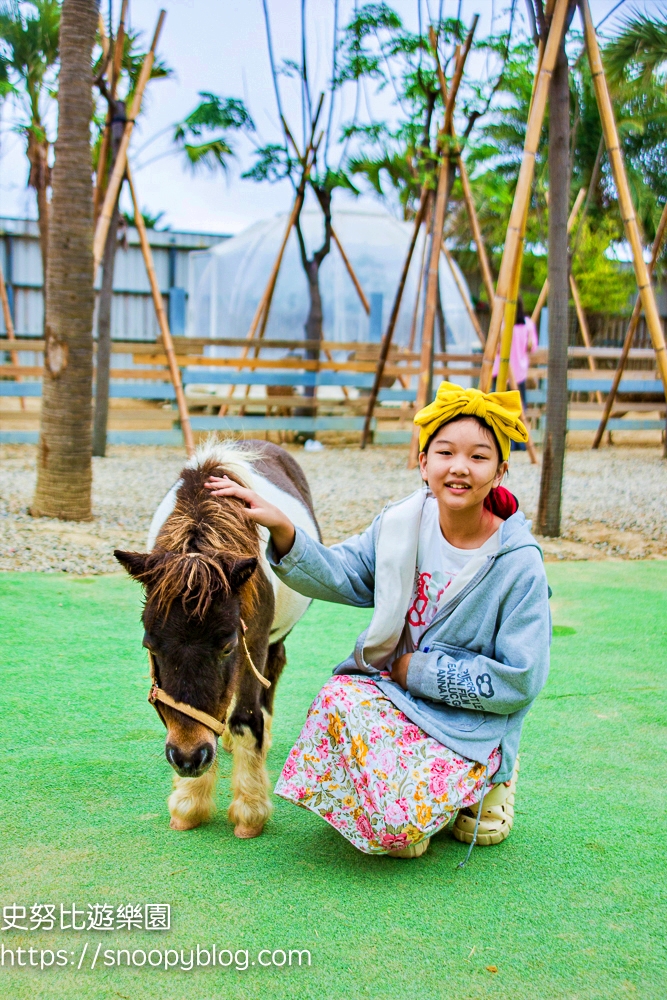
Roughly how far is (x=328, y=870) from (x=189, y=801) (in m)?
0.47

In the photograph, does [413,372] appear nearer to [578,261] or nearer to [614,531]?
[614,531]

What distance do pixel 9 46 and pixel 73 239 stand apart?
10412 millimetres

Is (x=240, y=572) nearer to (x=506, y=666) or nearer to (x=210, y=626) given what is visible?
(x=210, y=626)

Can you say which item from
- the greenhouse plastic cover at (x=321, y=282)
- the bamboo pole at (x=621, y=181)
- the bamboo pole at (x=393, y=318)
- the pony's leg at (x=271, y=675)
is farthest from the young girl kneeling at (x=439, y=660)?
the greenhouse plastic cover at (x=321, y=282)

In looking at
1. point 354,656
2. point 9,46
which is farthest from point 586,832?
point 9,46

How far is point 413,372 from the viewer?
12.7 m

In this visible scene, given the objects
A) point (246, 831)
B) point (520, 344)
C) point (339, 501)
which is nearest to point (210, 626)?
point (246, 831)

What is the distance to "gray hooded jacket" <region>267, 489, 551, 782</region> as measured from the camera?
2.41 m

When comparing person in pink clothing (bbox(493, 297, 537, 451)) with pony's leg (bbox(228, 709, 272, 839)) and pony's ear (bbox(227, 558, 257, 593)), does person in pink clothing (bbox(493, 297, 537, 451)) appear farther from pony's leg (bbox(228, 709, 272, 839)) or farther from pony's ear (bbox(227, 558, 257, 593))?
pony's ear (bbox(227, 558, 257, 593))

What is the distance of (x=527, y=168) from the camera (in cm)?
616

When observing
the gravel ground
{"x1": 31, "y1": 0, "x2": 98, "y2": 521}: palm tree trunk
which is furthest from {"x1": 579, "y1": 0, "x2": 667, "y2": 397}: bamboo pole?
{"x1": 31, "y1": 0, "x2": 98, "y2": 521}: palm tree trunk

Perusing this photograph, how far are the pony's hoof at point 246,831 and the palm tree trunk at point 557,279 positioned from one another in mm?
4704

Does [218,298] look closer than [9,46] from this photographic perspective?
No

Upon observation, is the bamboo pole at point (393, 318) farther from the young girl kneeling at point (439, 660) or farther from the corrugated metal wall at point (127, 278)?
the corrugated metal wall at point (127, 278)
